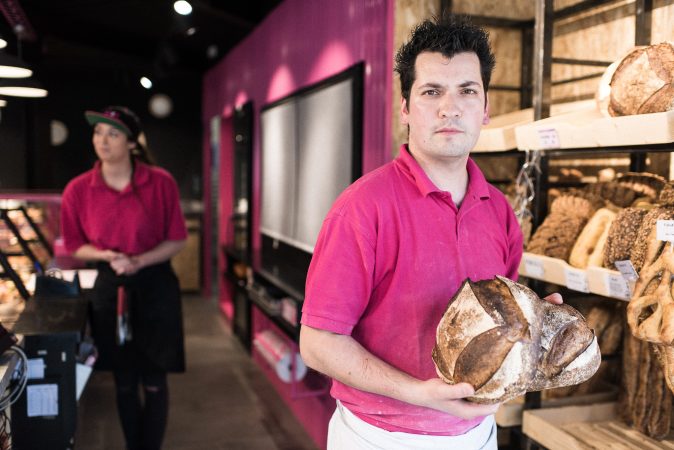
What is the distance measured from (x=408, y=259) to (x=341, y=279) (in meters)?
0.16

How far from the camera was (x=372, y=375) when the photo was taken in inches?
51.9

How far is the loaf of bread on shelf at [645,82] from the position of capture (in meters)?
1.64

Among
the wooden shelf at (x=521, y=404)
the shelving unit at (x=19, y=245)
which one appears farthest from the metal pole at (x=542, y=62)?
the shelving unit at (x=19, y=245)

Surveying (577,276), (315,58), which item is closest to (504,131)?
(577,276)

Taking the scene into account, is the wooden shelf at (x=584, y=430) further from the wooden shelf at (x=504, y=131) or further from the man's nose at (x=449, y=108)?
the man's nose at (x=449, y=108)

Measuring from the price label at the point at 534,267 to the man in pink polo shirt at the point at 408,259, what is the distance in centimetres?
67

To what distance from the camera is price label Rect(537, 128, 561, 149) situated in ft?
6.45

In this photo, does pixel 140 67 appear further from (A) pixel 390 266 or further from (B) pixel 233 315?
(A) pixel 390 266

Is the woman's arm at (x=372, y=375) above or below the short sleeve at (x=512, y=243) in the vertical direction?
below

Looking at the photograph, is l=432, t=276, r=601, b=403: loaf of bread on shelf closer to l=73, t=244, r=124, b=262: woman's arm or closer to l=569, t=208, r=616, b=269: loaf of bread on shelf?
l=569, t=208, r=616, b=269: loaf of bread on shelf

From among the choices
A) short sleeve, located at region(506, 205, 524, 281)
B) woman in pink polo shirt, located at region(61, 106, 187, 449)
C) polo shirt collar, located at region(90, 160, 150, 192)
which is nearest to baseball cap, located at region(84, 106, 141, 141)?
woman in pink polo shirt, located at region(61, 106, 187, 449)

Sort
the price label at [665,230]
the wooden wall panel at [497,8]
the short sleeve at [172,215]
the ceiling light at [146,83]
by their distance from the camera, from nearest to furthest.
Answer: the price label at [665,230] < the wooden wall panel at [497,8] < the short sleeve at [172,215] < the ceiling light at [146,83]

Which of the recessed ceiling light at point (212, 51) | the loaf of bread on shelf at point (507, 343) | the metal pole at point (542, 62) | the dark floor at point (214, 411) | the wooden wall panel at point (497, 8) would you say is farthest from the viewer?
the recessed ceiling light at point (212, 51)

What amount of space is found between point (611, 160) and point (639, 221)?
0.88 m
